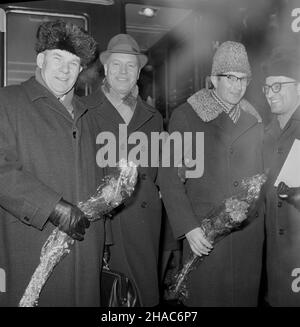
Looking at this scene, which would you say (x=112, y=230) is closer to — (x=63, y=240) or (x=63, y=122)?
(x=63, y=240)

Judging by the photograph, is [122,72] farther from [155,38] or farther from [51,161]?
[155,38]

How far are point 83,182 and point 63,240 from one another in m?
0.26

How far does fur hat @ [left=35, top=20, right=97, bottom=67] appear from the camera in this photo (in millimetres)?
1691

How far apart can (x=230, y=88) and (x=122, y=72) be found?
1.87 feet

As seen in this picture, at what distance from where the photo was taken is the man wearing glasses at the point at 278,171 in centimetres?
203

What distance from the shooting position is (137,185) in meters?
2.11

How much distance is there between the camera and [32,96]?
1671 millimetres

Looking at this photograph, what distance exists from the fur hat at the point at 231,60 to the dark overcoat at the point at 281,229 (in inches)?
14.4

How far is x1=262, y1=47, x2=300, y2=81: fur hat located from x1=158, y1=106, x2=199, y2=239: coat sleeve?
55 cm

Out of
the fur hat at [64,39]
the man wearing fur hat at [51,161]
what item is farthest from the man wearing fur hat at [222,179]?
the fur hat at [64,39]

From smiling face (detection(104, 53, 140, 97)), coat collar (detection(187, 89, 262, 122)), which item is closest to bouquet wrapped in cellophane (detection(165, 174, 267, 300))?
coat collar (detection(187, 89, 262, 122))

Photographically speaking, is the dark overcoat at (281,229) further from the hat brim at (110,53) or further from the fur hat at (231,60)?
the hat brim at (110,53)

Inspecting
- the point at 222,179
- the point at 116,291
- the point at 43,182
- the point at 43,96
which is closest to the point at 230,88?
the point at 222,179

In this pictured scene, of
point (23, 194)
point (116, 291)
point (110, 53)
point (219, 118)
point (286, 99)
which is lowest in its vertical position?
point (116, 291)
